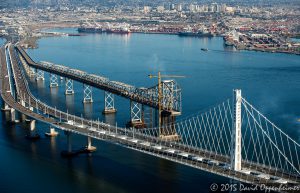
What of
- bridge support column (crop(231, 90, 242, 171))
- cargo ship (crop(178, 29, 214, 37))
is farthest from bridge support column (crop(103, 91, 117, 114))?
cargo ship (crop(178, 29, 214, 37))

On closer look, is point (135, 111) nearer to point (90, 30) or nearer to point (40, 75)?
point (40, 75)

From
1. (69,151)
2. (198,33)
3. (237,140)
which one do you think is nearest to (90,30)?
(198,33)

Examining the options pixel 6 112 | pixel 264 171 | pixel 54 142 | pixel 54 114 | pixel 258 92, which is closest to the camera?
pixel 264 171

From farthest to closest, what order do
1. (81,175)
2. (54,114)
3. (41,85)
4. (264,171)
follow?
1. (41,85)
2. (54,114)
3. (81,175)
4. (264,171)

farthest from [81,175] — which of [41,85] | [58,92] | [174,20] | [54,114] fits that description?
[174,20]

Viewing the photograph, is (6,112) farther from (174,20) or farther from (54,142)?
(174,20)

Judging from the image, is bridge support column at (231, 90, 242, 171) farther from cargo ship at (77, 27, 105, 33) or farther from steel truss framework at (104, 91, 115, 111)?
cargo ship at (77, 27, 105, 33)

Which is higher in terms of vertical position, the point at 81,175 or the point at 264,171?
the point at 264,171
